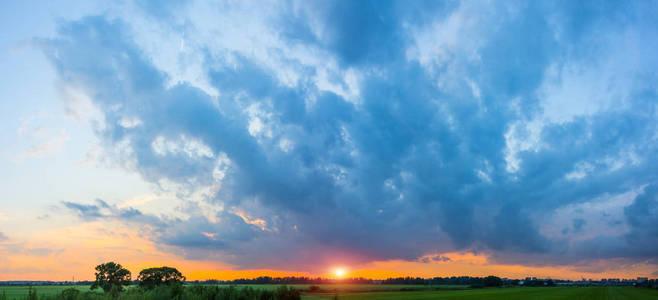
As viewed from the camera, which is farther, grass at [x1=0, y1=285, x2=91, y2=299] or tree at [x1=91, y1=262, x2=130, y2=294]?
tree at [x1=91, y1=262, x2=130, y2=294]

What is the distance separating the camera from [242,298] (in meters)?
23.2

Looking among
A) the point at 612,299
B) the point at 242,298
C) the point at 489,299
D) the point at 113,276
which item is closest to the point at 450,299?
the point at 489,299

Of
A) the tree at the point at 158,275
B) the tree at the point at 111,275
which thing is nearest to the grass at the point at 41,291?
the tree at the point at 111,275

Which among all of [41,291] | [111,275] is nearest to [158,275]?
[111,275]

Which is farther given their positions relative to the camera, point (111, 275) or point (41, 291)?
point (111, 275)

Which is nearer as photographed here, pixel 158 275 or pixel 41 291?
pixel 41 291

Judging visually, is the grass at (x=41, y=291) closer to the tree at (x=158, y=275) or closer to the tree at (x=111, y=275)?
the tree at (x=111, y=275)

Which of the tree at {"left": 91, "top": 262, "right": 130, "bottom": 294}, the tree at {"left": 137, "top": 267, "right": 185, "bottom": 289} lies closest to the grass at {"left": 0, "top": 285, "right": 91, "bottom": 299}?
the tree at {"left": 91, "top": 262, "right": 130, "bottom": 294}

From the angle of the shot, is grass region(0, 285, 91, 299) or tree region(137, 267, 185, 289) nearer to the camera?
grass region(0, 285, 91, 299)

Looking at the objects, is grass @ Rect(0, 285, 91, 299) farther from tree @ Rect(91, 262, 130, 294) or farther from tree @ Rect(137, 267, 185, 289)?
tree @ Rect(137, 267, 185, 289)

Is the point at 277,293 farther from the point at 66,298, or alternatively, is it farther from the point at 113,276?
the point at 113,276

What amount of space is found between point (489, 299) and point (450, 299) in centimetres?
1172

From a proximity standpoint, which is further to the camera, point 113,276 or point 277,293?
point 113,276

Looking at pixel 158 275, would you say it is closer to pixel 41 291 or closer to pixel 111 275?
pixel 111 275
